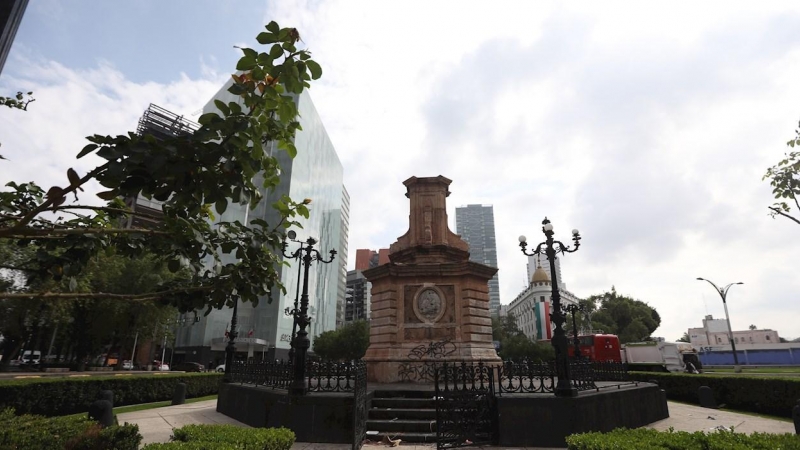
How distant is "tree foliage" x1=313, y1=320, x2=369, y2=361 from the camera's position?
6097cm

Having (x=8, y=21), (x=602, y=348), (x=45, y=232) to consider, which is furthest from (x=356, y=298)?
(x=45, y=232)

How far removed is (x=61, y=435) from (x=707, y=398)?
74.8 ft

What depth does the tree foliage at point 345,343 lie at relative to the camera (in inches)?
2400

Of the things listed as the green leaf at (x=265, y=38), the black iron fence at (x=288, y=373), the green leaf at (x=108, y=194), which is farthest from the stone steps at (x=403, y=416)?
the green leaf at (x=265, y=38)

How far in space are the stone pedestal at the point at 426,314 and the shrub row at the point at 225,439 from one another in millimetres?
9814

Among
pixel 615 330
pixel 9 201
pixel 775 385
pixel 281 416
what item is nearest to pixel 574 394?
pixel 281 416

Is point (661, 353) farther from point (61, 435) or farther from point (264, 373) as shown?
point (61, 435)

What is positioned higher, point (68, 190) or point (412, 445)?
point (68, 190)

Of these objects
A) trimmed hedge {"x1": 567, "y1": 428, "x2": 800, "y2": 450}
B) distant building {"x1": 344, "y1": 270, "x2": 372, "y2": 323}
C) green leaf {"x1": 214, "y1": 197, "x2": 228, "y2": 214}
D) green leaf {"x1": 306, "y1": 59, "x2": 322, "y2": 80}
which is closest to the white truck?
trimmed hedge {"x1": 567, "y1": 428, "x2": 800, "y2": 450}

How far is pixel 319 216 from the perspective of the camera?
73.3m

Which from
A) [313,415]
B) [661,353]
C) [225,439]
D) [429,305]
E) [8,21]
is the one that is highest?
[8,21]

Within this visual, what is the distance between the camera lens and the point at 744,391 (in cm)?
1708

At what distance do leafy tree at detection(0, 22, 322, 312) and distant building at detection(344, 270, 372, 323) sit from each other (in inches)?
5016

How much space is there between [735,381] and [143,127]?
78.9 metres
